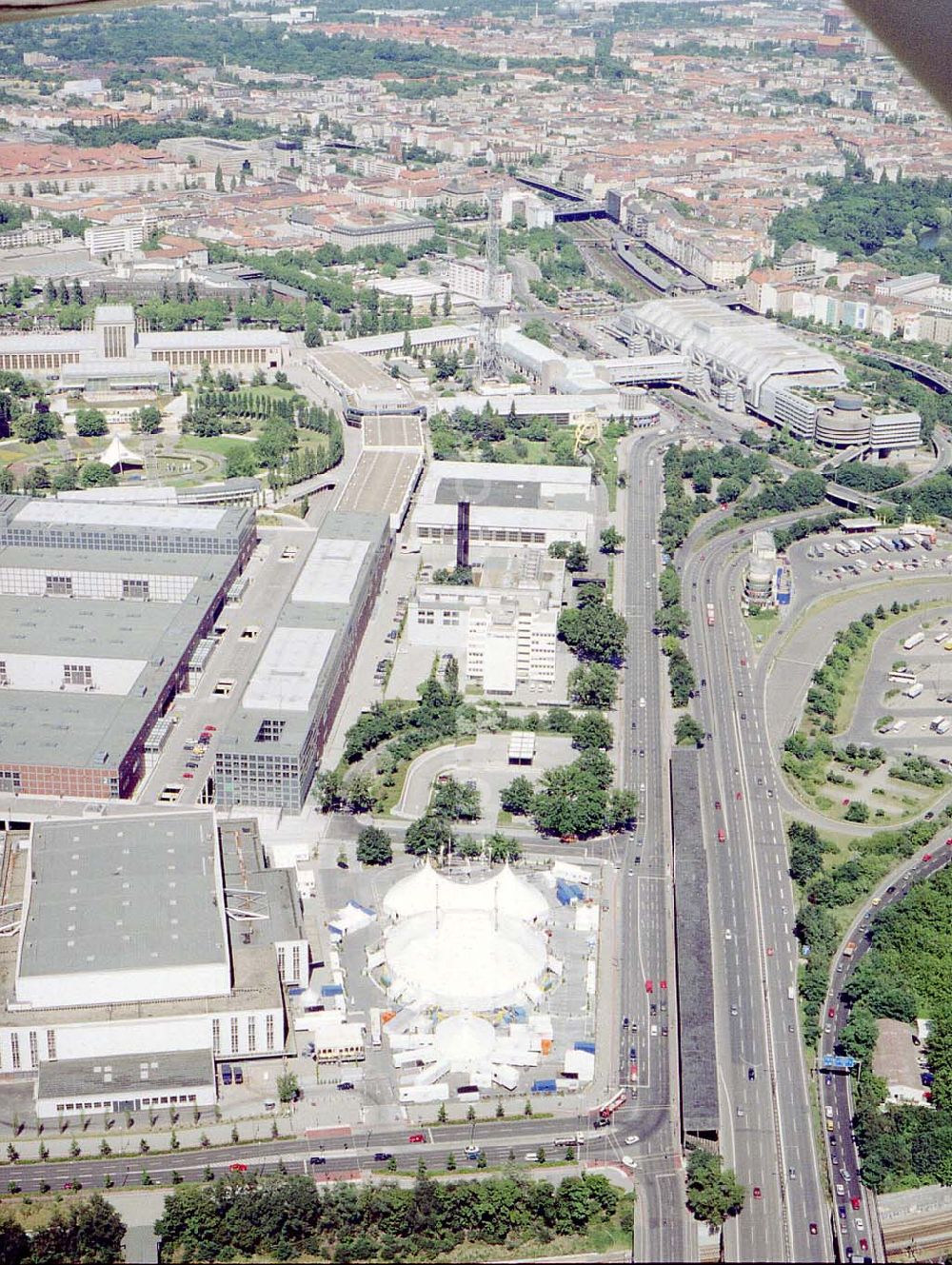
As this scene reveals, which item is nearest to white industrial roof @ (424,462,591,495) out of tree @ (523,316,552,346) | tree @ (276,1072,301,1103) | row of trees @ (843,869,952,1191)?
tree @ (523,316,552,346)

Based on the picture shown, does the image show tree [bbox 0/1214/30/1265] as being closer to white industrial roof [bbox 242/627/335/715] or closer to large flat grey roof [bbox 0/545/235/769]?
large flat grey roof [bbox 0/545/235/769]

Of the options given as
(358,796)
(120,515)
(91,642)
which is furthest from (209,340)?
(358,796)

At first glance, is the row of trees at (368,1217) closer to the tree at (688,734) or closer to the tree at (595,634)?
the tree at (688,734)

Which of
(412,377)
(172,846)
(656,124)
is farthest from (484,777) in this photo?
(656,124)

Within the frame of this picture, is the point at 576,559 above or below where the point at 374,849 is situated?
above

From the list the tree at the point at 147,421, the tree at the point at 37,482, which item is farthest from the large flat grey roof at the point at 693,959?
the tree at the point at 147,421

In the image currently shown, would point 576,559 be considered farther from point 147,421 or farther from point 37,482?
point 147,421
